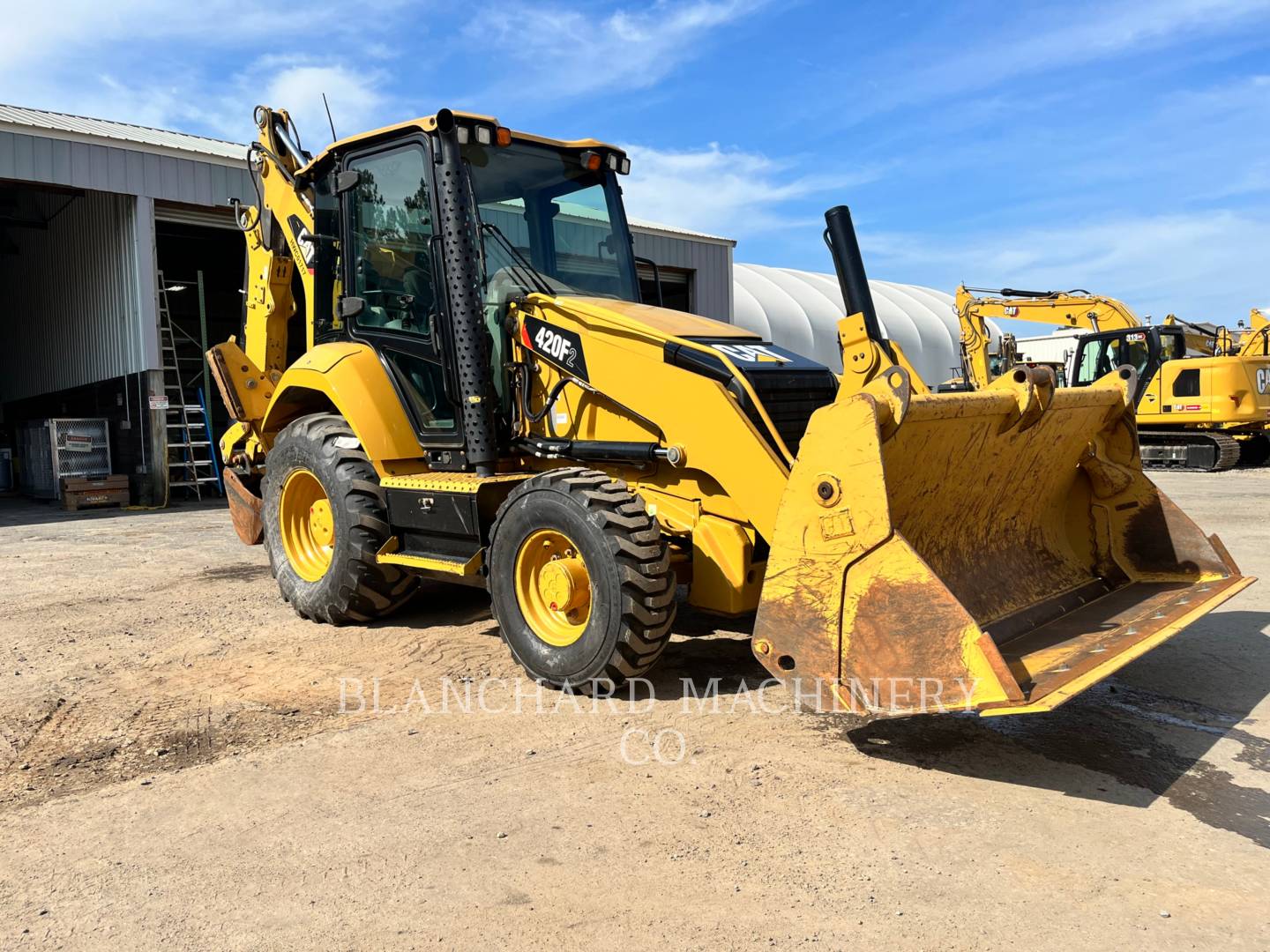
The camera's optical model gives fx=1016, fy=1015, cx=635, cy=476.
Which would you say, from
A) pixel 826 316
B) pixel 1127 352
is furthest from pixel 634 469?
pixel 826 316

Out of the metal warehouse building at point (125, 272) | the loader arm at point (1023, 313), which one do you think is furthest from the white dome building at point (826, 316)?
the metal warehouse building at point (125, 272)

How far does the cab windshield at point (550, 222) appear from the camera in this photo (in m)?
5.46

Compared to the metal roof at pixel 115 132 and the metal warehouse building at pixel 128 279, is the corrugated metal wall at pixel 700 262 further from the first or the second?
the metal roof at pixel 115 132

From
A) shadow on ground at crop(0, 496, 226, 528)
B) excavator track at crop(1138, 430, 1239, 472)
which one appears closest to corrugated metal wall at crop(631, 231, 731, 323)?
excavator track at crop(1138, 430, 1239, 472)

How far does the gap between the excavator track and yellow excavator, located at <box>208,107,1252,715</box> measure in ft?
49.4

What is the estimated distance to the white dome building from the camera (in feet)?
96.9

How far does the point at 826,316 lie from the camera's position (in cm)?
3169

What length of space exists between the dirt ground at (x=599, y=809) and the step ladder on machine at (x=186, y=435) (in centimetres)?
1066

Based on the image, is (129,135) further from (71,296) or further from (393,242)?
(393,242)

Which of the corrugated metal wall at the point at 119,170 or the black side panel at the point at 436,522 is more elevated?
the corrugated metal wall at the point at 119,170

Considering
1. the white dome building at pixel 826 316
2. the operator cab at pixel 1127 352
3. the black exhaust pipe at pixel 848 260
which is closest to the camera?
the black exhaust pipe at pixel 848 260

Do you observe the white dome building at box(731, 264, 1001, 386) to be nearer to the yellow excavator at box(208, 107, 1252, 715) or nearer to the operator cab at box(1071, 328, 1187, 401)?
the operator cab at box(1071, 328, 1187, 401)

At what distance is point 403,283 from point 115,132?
13852 millimetres

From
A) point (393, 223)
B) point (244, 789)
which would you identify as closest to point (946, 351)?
point (393, 223)
